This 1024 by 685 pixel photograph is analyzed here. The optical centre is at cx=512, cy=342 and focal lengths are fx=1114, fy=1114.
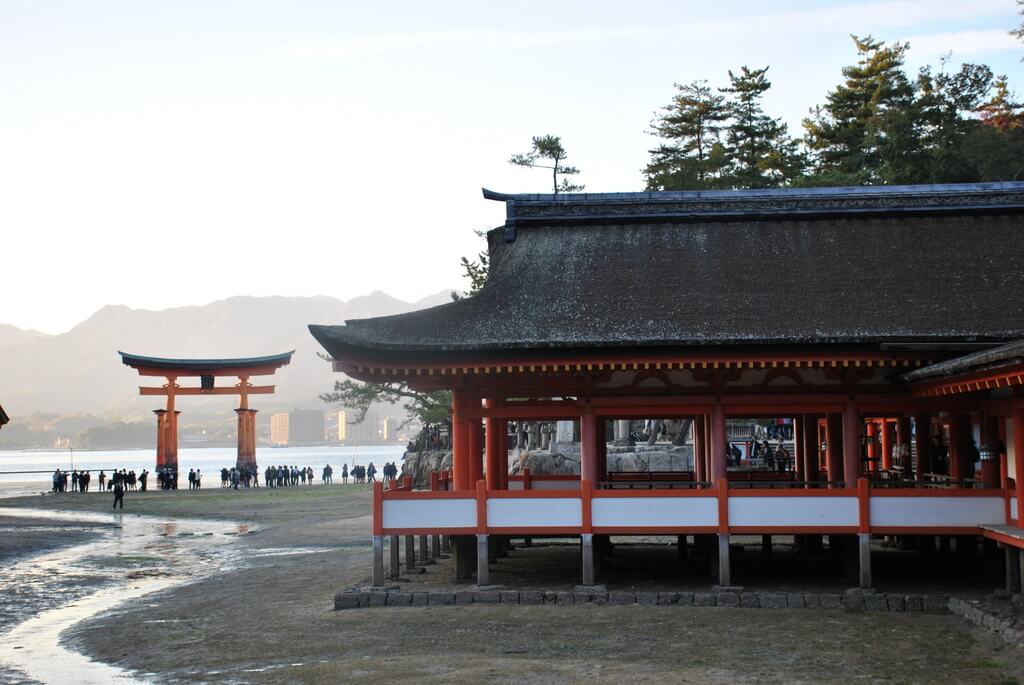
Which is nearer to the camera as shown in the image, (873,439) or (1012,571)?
(1012,571)

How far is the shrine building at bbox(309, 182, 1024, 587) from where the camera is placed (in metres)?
21.2

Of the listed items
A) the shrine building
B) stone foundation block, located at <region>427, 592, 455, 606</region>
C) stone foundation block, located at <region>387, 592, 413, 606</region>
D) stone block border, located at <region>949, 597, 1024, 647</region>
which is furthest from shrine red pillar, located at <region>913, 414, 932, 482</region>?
stone foundation block, located at <region>387, 592, 413, 606</region>

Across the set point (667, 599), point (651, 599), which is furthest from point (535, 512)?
point (667, 599)

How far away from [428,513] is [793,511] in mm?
7117

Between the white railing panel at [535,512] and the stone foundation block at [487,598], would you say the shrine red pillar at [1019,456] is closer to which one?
the white railing panel at [535,512]

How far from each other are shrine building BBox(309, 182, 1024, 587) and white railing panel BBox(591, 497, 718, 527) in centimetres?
4

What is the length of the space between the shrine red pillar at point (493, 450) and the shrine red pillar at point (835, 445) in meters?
7.34

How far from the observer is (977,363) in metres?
17.6

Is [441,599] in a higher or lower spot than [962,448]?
lower

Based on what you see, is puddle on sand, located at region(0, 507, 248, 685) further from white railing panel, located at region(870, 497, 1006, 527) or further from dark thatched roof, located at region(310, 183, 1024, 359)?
white railing panel, located at region(870, 497, 1006, 527)

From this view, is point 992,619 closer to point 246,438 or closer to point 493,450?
point 493,450

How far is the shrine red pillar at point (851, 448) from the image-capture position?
73.1 feet

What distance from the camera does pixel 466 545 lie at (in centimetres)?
2352

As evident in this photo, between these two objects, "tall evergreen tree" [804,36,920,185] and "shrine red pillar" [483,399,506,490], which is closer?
"shrine red pillar" [483,399,506,490]
